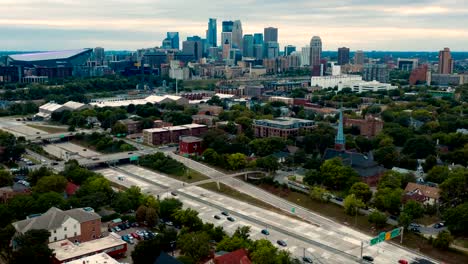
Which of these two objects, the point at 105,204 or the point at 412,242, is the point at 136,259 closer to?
the point at 105,204

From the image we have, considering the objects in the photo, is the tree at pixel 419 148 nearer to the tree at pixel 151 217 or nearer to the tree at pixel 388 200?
the tree at pixel 388 200

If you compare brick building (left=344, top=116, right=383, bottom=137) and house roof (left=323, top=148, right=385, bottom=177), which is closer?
house roof (left=323, top=148, right=385, bottom=177)

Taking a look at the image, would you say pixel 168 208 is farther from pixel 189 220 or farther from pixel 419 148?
pixel 419 148

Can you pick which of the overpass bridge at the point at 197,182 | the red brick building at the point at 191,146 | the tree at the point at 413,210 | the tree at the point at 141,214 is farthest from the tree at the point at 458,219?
the red brick building at the point at 191,146

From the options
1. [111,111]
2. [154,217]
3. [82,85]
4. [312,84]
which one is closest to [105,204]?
[154,217]

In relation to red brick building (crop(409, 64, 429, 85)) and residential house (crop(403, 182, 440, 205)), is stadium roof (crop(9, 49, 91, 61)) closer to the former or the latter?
red brick building (crop(409, 64, 429, 85))

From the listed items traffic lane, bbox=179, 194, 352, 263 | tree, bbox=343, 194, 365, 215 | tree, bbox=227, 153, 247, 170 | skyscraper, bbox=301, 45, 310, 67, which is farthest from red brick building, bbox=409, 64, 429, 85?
traffic lane, bbox=179, 194, 352, 263
